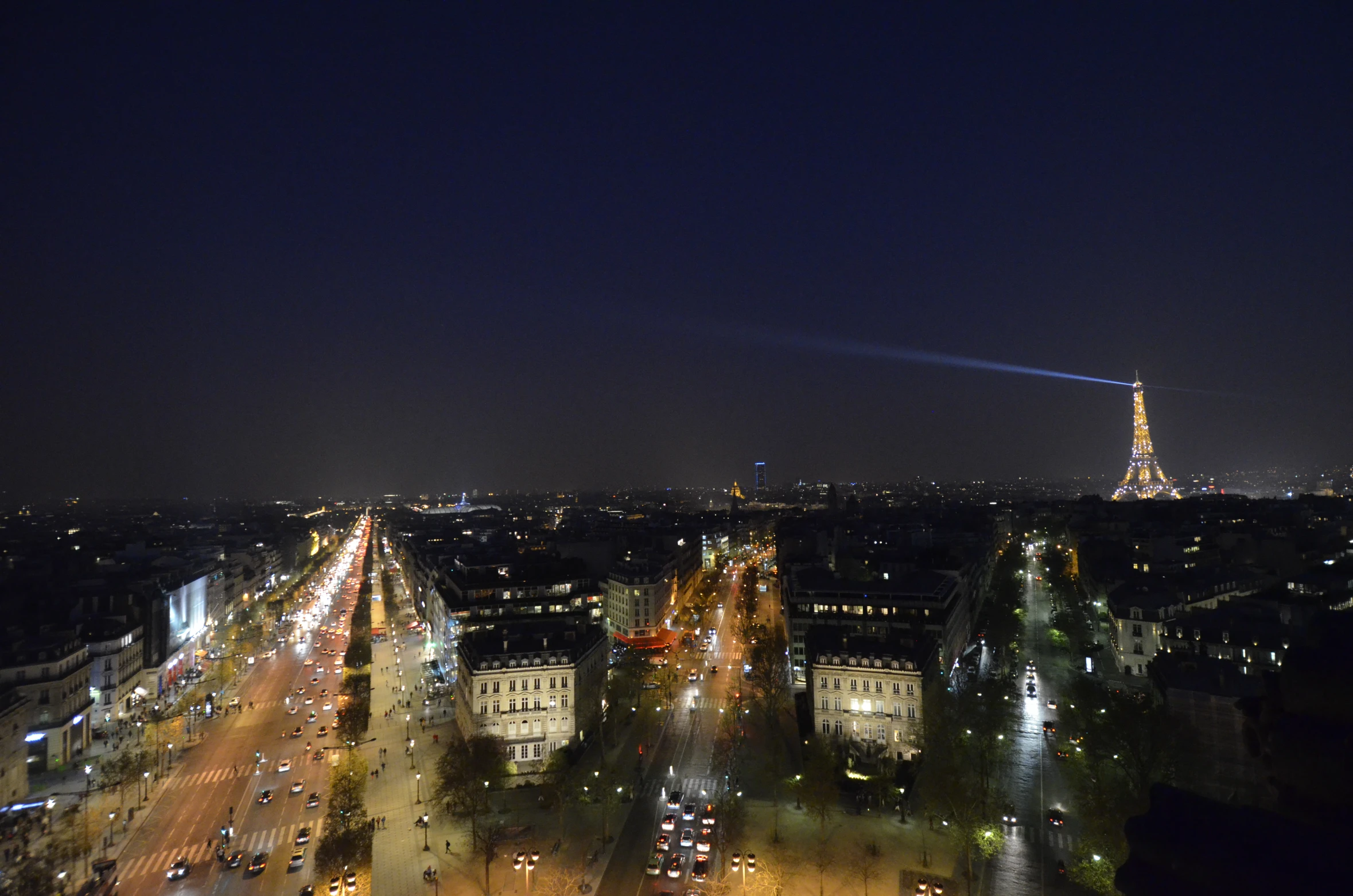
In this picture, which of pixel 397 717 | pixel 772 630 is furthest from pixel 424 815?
pixel 772 630

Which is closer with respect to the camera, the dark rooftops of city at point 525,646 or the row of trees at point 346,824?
the row of trees at point 346,824

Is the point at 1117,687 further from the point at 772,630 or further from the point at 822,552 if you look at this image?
the point at 822,552

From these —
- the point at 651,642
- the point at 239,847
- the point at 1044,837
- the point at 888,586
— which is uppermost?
the point at 888,586

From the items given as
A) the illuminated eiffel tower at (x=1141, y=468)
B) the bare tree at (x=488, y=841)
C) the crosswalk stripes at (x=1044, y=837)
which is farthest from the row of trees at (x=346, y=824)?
the illuminated eiffel tower at (x=1141, y=468)

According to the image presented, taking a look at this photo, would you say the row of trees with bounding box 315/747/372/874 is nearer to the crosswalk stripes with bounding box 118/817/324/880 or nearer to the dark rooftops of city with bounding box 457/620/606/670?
the crosswalk stripes with bounding box 118/817/324/880

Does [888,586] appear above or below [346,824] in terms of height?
above

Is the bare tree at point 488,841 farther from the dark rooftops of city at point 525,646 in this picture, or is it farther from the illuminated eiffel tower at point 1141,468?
the illuminated eiffel tower at point 1141,468

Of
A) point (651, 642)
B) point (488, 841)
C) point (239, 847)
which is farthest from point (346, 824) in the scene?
point (651, 642)

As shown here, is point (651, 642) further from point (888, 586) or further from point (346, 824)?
point (346, 824)
